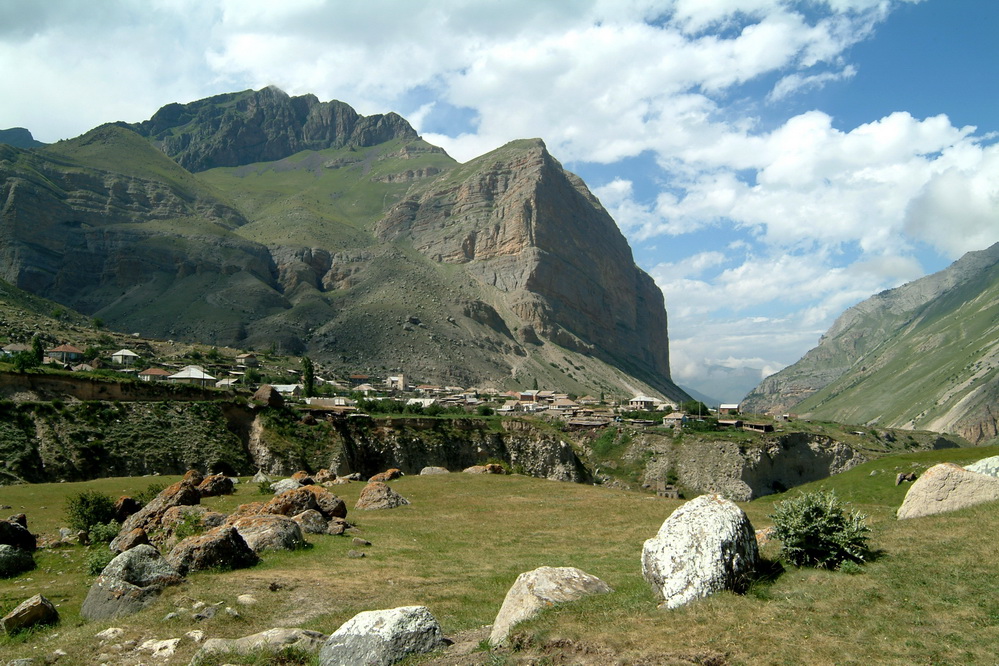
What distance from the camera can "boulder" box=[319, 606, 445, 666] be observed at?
9758 millimetres

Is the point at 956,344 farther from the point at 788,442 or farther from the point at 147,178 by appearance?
the point at 147,178

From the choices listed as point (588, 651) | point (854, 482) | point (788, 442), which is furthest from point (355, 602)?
point (788, 442)

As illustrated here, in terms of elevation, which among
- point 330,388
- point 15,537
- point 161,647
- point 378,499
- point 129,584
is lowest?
point 161,647

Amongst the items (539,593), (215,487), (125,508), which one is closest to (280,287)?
(215,487)

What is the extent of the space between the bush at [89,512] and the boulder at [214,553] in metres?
7.70

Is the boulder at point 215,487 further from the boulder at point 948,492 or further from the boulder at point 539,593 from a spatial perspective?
the boulder at point 948,492

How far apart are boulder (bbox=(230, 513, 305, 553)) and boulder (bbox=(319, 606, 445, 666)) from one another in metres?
8.51

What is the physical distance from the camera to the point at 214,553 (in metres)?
16.0

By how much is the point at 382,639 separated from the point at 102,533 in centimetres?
1446

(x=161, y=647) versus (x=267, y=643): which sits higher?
(x=267, y=643)

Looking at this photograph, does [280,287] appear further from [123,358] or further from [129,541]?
[129,541]

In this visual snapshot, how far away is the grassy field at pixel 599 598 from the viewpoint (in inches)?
334

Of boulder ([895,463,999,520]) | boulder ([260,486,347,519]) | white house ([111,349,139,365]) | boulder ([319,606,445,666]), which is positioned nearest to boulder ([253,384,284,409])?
white house ([111,349,139,365])

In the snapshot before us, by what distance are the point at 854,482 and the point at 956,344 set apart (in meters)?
186
